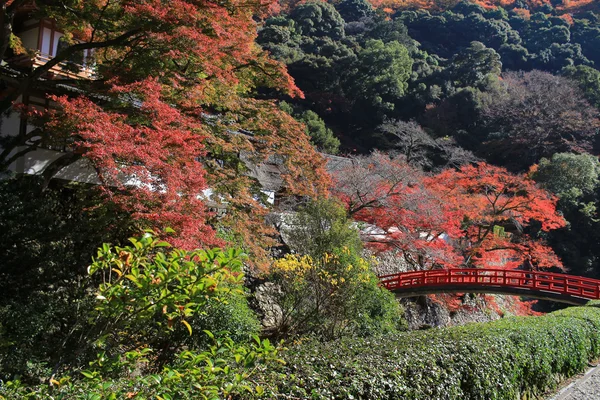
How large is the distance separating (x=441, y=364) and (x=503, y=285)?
10854 mm

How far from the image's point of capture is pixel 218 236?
11539 mm

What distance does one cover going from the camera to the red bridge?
45.5 feet

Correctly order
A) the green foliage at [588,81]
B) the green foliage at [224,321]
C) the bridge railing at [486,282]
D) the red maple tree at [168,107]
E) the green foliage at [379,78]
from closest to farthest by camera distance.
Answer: the red maple tree at [168,107] → the green foliage at [224,321] → the bridge railing at [486,282] → the green foliage at [588,81] → the green foliage at [379,78]

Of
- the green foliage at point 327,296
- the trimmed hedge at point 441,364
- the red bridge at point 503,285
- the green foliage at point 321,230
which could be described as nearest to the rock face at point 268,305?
the green foliage at point 327,296

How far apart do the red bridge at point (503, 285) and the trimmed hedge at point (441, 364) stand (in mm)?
5203

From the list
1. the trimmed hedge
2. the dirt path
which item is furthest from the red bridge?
the dirt path

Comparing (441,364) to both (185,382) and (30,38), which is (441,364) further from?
(30,38)

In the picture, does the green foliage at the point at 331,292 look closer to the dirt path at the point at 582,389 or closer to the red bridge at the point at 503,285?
the red bridge at the point at 503,285

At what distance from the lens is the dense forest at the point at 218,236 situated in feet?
10.5

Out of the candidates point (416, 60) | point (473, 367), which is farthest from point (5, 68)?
point (416, 60)

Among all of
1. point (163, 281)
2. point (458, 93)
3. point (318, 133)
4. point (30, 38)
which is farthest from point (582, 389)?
point (458, 93)

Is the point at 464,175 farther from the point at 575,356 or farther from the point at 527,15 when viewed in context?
the point at 527,15

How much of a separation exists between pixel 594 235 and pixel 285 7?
30.2 meters

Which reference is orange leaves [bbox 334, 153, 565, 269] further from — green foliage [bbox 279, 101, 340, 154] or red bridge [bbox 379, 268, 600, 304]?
green foliage [bbox 279, 101, 340, 154]
